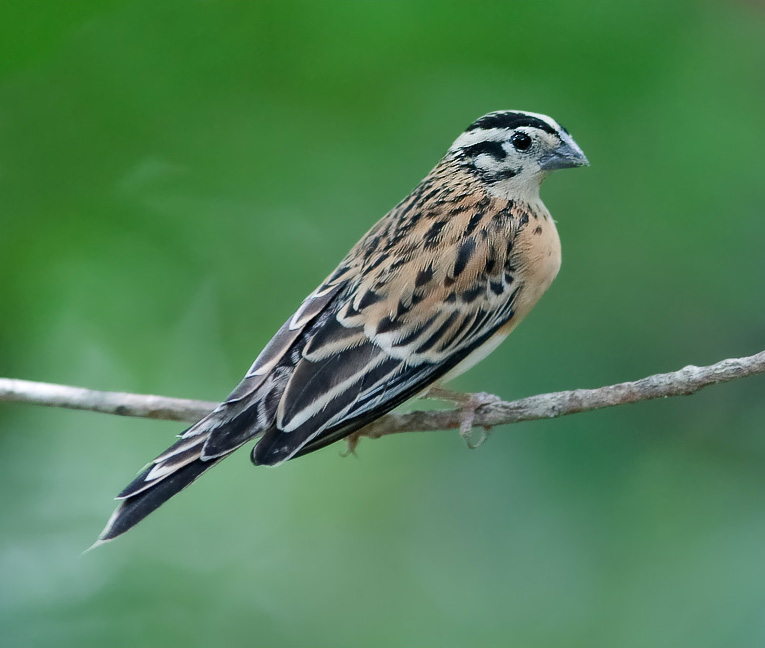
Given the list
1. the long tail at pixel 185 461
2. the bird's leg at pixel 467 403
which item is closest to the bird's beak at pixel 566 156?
the bird's leg at pixel 467 403

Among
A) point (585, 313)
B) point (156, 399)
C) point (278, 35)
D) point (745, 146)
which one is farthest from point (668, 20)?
point (156, 399)

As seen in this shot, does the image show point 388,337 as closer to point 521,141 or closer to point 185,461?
point 185,461

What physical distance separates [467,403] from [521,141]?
1.35 meters

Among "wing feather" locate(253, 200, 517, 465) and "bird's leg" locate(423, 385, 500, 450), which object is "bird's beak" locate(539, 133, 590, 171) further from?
"bird's leg" locate(423, 385, 500, 450)

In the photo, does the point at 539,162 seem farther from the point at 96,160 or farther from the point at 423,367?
the point at 96,160

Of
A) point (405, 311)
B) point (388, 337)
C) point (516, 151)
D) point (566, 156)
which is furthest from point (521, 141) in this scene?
Result: point (388, 337)

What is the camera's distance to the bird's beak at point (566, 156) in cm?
495

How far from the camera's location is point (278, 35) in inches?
206

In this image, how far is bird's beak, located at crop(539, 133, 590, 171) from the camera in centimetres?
495

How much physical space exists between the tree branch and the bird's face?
1.14 metres

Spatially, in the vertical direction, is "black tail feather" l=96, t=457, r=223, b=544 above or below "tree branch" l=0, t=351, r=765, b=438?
below

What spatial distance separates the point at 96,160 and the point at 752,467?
333 centimetres

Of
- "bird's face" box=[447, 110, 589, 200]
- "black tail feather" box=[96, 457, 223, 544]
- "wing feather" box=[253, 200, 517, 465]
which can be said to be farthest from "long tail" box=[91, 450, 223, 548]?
"bird's face" box=[447, 110, 589, 200]

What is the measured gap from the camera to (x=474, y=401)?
4812 millimetres
